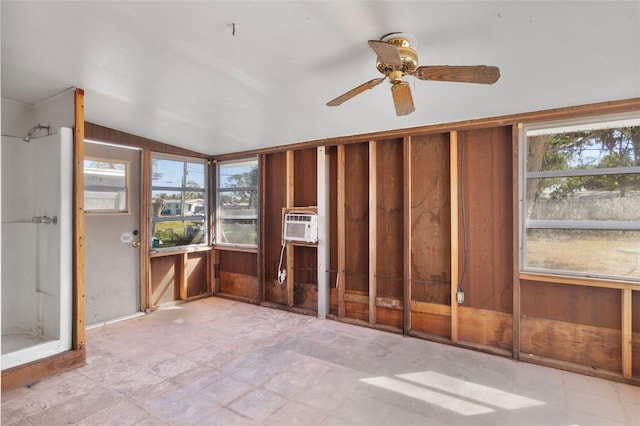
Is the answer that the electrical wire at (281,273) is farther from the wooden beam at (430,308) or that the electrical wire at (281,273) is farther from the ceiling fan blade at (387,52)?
the ceiling fan blade at (387,52)

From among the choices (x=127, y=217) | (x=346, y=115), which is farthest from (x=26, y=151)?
(x=346, y=115)

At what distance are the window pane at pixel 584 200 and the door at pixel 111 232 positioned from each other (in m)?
4.51

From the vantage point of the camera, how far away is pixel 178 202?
5.02 m

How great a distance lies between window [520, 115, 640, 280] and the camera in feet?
9.34

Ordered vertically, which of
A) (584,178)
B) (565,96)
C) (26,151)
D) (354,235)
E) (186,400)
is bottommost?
(186,400)

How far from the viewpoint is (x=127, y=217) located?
4.34 metres

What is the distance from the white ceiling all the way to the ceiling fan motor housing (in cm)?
8

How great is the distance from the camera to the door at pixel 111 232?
400cm

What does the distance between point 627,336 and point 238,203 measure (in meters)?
4.61

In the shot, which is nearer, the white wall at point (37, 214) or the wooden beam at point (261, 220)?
the white wall at point (37, 214)

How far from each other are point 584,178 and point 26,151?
5112 mm

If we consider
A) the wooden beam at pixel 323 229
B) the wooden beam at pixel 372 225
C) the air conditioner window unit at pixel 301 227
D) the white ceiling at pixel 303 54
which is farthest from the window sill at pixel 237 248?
the white ceiling at pixel 303 54

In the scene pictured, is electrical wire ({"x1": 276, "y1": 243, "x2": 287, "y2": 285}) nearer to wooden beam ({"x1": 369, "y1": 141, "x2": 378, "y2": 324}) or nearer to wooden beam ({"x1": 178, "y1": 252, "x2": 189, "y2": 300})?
wooden beam ({"x1": 369, "y1": 141, "x2": 378, "y2": 324})

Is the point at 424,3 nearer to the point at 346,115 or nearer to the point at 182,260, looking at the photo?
the point at 346,115
